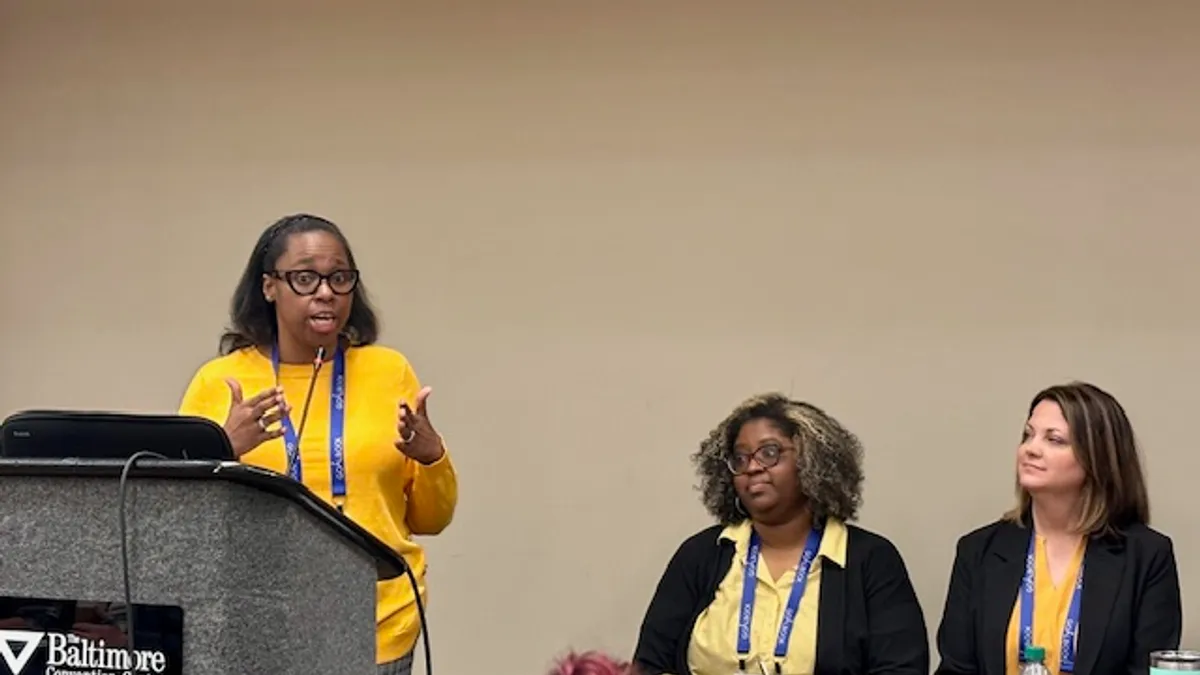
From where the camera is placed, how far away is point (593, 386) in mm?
3752

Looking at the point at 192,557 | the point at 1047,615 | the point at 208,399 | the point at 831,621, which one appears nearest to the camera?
A: the point at 192,557

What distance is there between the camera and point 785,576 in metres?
3.15

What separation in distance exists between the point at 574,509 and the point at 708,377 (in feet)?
1.69

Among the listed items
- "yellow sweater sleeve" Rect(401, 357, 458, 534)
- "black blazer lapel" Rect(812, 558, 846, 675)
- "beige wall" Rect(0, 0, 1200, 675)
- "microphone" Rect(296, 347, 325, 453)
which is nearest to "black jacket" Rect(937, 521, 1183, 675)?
"black blazer lapel" Rect(812, 558, 846, 675)

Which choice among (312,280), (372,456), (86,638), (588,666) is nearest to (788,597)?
(372,456)

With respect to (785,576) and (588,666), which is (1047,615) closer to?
(785,576)

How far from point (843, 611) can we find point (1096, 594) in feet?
1.77

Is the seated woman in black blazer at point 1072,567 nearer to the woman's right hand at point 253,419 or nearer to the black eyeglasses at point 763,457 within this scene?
the black eyeglasses at point 763,457

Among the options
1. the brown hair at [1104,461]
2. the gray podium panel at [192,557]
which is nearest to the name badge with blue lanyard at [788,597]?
the brown hair at [1104,461]

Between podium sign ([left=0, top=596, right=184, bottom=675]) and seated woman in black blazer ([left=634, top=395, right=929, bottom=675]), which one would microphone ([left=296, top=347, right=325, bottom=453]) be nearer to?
podium sign ([left=0, top=596, right=184, bottom=675])

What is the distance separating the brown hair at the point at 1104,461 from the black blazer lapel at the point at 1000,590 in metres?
0.14

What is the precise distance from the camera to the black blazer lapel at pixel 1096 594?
2891 millimetres

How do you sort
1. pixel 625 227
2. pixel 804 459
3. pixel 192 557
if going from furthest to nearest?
1. pixel 625 227
2. pixel 804 459
3. pixel 192 557

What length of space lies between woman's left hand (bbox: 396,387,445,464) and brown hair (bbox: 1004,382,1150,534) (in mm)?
1511
